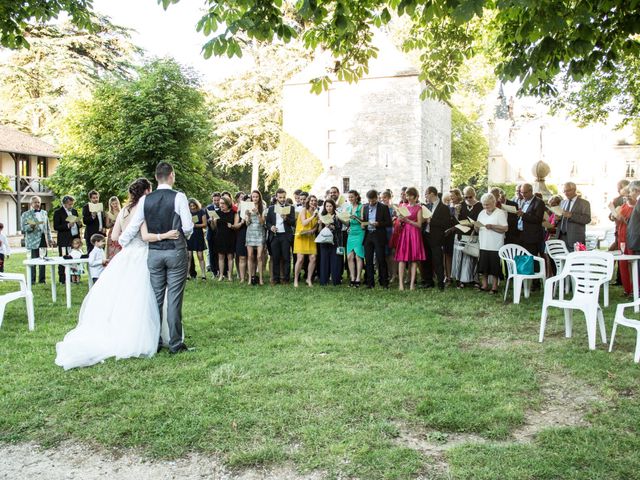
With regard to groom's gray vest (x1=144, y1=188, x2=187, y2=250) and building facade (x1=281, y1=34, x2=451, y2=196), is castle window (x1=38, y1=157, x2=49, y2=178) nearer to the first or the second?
building facade (x1=281, y1=34, x2=451, y2=196)

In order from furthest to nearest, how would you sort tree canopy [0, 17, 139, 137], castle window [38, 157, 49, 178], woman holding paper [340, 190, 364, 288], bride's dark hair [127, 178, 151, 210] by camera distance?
castle window [38, 157, 49, 178], tree canopy [0, 17, 139, 137], woman holding paper [340, 190, 364, 288], bride's dark hair [127, 178, 151, 210]

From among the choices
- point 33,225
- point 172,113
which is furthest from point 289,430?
point 172,113

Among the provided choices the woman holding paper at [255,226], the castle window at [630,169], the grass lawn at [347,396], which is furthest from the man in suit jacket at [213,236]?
the castle window at [630,169]

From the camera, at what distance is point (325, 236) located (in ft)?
39.7

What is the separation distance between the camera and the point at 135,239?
22.6 feet

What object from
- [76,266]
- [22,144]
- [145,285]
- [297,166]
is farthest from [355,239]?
[22,144]

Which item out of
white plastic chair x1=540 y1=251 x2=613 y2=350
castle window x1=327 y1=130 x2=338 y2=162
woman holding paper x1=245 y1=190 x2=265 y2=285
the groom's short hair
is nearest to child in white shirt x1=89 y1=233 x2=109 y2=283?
woman holding paper x1=245 y1=190 x2=265 y2=285

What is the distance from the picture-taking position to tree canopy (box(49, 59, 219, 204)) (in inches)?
1149

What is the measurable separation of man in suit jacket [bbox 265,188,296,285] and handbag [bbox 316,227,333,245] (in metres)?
0.71

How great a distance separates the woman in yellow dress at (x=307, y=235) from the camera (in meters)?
12.2

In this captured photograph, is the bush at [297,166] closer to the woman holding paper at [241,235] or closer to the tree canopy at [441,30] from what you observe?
the woman holding paper at [241,235]

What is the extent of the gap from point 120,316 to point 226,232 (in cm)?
661

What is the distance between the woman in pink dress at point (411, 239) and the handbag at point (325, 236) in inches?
55.6

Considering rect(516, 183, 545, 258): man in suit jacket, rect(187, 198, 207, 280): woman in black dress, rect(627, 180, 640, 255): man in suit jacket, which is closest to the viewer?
rect(627, 180, 640, 255): man in suit jacket
